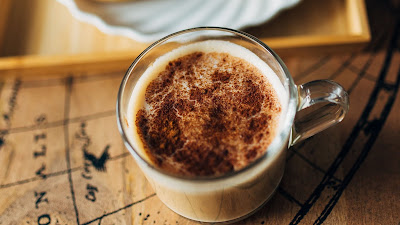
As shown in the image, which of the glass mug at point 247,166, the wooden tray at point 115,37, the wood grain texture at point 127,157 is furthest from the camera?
the wooden tray at point 115,37

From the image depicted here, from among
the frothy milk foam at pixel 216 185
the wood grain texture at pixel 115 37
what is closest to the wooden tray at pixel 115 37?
the wood grain texture at pixel 115 37

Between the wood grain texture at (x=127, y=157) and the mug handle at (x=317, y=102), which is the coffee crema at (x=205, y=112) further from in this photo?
the wood grain texture at (x=127, y=157)

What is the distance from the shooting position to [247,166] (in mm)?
705

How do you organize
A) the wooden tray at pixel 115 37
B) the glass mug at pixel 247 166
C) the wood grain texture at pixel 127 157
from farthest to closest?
the wooden tray at pixel 115 37
the wood grain texture at pixel 127 157
the glass mug at pixel 247 166

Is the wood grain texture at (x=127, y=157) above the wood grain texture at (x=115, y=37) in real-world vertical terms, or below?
below

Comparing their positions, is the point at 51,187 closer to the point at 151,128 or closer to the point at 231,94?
the point at 151,128

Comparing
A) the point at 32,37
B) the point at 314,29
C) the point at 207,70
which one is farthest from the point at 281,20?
the point at 32,37

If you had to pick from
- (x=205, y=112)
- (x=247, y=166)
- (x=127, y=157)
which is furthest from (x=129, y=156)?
(x=247, y=166)

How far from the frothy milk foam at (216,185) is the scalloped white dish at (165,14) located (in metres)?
0.24

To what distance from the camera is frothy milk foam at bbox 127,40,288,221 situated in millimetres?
764

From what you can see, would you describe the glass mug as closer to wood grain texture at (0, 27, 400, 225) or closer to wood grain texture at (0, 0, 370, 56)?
wood grain texture at (0, 27, 400, 225)

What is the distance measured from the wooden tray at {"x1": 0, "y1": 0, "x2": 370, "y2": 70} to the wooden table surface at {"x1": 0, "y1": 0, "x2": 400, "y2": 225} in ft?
0.21

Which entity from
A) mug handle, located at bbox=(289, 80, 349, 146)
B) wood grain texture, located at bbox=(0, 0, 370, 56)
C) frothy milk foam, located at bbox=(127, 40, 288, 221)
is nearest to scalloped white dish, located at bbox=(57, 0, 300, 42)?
wood grain texture, located at bbox=(0, 0, 370, 56)

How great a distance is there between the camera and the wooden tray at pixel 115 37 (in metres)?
1.14
